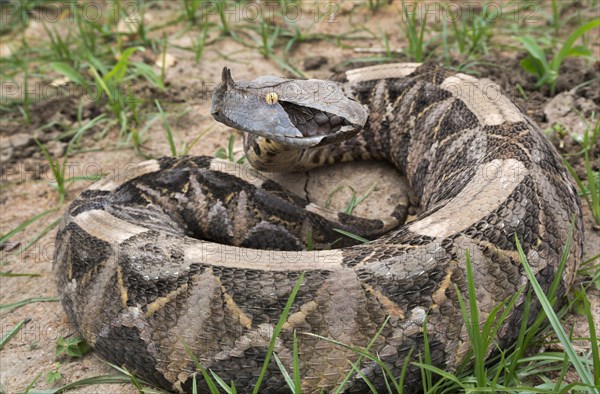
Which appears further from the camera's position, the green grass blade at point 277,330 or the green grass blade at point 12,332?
the green grass blade at point 12,332

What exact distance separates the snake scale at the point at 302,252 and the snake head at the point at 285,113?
1cm

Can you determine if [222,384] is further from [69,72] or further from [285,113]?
[69,72]

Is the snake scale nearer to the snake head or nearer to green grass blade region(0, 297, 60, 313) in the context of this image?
the snake head

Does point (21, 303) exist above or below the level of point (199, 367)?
below

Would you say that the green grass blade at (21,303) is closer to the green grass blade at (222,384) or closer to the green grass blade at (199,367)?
the green grass blade at (199,367)

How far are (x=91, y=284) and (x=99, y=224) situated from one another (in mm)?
497

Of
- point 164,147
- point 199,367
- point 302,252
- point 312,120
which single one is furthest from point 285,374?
point 164,147

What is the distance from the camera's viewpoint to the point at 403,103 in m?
6.18

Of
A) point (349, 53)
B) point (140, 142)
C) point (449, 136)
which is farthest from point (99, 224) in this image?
point (349, 53)

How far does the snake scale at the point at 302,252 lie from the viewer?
154 inches

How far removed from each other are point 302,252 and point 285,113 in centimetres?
110

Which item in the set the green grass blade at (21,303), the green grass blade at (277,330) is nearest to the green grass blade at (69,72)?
the green grass blade at (21,303)

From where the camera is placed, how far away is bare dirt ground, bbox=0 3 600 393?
4.87m

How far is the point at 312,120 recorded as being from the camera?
4.77 metres
